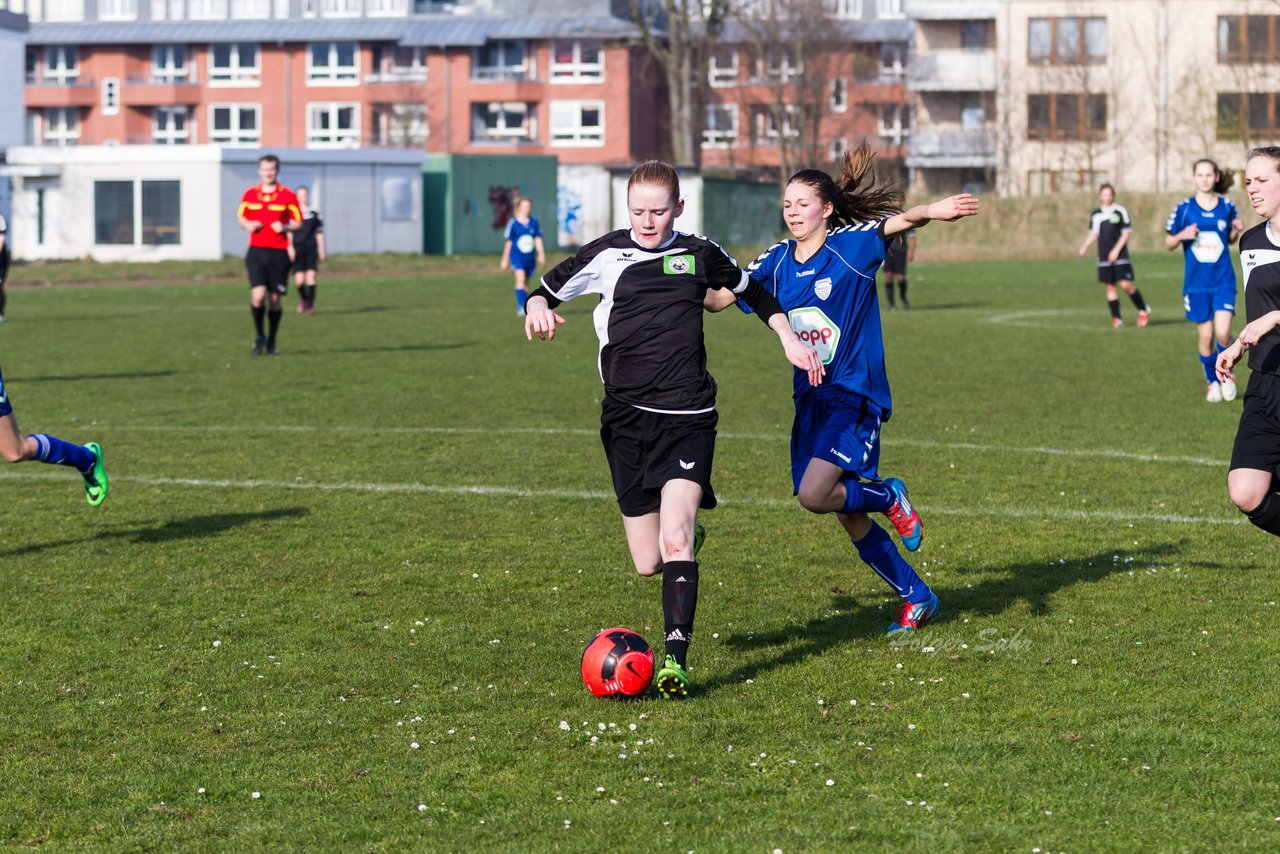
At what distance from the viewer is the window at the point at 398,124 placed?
85.3 metres

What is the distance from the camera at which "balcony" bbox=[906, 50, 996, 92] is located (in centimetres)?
7688

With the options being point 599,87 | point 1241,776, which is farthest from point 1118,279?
point 599,87

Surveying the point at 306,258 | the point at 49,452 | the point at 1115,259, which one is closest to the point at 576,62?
the point at 306,258

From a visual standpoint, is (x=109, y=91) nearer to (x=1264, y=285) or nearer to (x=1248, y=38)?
(x=1248, y=38)

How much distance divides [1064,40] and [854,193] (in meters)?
71.4

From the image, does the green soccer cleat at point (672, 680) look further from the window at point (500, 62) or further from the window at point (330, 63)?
the window at point (330, 63)

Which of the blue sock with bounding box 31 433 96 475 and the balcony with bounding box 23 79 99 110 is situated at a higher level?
the balcony with bounding box 23 79 99 110

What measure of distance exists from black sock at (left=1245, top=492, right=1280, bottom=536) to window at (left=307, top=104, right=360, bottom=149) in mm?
83826

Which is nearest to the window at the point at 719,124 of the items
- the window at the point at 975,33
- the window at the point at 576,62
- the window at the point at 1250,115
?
the window at the point at 576,62

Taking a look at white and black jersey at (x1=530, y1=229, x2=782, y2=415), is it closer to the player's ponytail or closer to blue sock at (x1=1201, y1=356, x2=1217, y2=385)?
the player's ponytail

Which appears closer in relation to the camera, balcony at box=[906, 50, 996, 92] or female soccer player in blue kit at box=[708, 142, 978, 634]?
female soccer player in blue kit at box=[708, 142, 978, 634]

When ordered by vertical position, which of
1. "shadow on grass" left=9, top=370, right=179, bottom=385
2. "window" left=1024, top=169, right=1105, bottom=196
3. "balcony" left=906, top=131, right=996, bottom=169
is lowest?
"shadow on grass" left=9, top=370, right=179, bottom=385

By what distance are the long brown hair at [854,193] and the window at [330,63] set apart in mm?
83266

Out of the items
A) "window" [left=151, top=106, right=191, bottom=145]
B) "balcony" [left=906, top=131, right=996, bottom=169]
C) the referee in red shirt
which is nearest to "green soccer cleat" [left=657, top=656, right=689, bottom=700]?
the referee in red shirt
